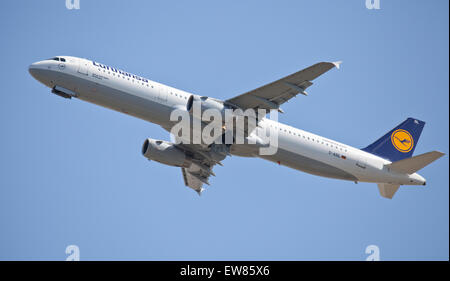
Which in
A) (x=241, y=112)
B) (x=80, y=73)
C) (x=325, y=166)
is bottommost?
(x=325, y=166)

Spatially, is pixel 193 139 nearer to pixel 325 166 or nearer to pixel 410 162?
pixel 325 166

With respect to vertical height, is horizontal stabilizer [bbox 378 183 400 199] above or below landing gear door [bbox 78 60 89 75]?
below

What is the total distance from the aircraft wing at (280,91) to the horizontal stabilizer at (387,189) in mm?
11950

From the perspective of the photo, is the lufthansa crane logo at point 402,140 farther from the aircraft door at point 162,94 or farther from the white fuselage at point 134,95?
the aircraft door at point 162,94

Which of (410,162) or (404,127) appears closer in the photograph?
(410,162)

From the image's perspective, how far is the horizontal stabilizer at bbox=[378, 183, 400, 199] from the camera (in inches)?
1567

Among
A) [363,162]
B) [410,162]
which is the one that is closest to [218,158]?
[363,162]

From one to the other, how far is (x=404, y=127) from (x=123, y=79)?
70.7ft

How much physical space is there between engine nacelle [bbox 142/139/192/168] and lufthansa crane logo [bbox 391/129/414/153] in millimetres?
15845

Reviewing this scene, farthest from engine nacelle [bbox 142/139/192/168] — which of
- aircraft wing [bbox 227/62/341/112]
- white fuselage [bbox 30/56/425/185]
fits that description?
aircraft wing [bbox 227/62/341/112]

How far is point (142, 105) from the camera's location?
33656mm

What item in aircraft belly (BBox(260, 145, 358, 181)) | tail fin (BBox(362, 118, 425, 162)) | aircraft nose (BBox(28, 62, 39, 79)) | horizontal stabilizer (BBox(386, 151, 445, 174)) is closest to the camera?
aircraft nose (BBox(28, 62, 39, 79))

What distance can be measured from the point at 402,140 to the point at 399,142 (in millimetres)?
312

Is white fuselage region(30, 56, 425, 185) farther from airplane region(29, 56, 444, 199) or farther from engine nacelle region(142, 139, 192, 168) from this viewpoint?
engine nacelle region(142, 139, 192, 168)
